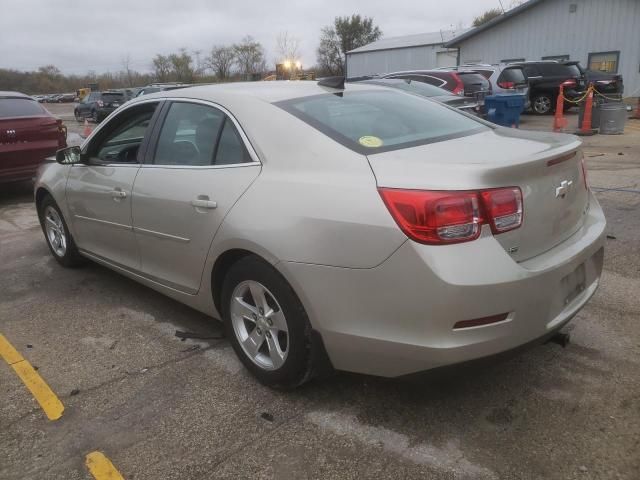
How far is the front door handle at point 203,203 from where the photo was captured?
2.97m

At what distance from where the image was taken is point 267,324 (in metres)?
2.86

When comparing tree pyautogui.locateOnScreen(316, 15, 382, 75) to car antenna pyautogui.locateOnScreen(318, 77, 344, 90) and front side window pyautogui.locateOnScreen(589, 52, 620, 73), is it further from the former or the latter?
car antenna pyautogui.locateOnScreen(318, 77, 344, 90)

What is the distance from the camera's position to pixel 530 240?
242 cm

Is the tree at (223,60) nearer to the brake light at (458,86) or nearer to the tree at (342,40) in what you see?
the tree at (342,40)

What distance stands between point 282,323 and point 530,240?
122 centimetres

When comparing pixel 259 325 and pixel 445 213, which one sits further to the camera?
pixel 259 325

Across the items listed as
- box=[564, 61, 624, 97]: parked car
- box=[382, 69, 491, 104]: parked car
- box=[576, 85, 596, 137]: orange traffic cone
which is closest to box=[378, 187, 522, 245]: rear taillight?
box=[382, 69, 491, 104]: parked car

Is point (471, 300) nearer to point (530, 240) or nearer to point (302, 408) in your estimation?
point (530, 240)

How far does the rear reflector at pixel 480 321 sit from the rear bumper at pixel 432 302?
0.02 meters

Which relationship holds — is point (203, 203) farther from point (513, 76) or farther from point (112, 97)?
point (112, 97)

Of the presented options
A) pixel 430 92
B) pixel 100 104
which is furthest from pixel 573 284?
pixel 100 104

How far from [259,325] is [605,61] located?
26.4 meters

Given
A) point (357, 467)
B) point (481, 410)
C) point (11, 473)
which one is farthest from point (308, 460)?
point (11, 473)

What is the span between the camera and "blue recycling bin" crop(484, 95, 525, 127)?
1249 cm
